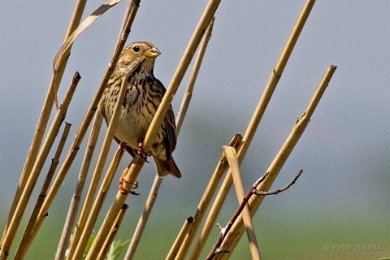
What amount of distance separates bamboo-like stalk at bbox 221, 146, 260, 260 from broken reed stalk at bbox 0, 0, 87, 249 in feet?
1.51

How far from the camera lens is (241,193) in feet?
9.04

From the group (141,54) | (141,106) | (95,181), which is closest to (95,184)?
(95,181)

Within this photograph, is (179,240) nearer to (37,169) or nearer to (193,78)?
(37,169)

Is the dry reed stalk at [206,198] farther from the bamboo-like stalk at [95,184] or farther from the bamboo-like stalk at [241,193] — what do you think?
the bamboo-like stalk at [95,184]

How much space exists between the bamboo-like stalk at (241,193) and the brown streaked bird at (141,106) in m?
1.11

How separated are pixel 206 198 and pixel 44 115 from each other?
0.46 meters

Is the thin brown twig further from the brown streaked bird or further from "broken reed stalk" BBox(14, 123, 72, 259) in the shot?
the brown streaked bird

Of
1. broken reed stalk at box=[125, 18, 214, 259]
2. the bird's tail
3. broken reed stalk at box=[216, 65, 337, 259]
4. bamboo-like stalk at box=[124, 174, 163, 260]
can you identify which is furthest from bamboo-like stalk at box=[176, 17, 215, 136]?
the bird's tail

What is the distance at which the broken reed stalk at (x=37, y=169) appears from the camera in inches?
110

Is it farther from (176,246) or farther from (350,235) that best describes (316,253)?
(176,246)

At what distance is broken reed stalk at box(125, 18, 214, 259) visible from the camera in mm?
3127

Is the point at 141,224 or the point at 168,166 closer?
the point at 141,224

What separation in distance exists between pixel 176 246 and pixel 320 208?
29952 millimetres

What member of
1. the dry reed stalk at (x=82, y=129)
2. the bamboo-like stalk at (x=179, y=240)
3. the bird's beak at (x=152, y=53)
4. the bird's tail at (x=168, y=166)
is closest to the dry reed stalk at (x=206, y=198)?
the bamboo-like stalk at (x=179, y=240)
